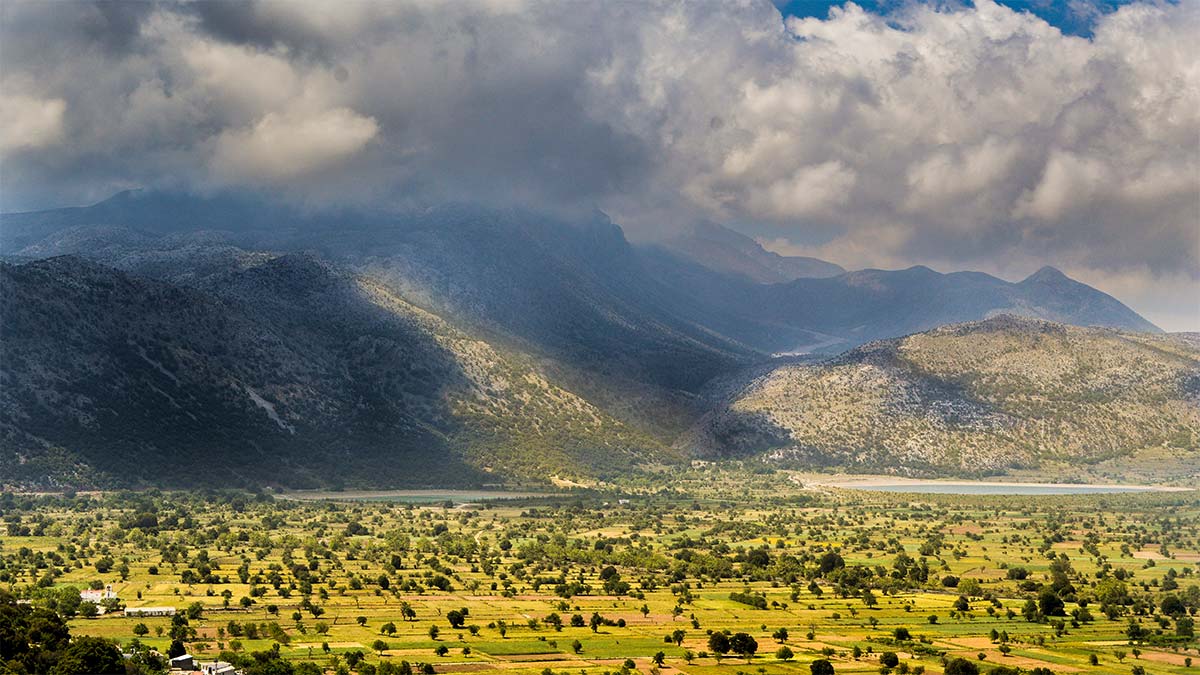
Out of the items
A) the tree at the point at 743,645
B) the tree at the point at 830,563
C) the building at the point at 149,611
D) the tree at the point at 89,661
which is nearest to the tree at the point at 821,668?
the tree at the point at 743,645

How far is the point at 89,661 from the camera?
86.0 m

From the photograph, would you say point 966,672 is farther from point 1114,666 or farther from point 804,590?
point 804,590

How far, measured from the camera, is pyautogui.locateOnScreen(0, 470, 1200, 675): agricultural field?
353ft

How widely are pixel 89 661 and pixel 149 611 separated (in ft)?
124

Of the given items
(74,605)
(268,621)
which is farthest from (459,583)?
(74,605)

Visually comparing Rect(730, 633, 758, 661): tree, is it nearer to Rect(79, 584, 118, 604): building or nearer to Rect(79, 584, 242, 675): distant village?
Rect(79, 584, 242, 675): distant village

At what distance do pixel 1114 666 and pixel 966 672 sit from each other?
14.7 m

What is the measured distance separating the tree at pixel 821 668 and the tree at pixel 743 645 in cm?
835

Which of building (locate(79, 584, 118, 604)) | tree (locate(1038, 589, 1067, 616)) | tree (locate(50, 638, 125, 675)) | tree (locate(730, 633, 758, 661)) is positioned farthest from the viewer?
tree (locate(1038, 589, 1067, 616))

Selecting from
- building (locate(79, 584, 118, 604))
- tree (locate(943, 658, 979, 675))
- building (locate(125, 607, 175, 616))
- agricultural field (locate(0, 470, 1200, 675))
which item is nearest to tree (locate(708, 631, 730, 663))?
agricultural field (locate(0, 470, 1200, 675))

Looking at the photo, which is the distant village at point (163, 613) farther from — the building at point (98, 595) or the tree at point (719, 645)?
the tree at point (719, 645)

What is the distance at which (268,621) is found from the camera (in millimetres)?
120250

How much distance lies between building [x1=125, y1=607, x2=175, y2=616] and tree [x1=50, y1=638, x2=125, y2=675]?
34.3 meters

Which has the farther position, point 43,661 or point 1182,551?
point 1182,551
